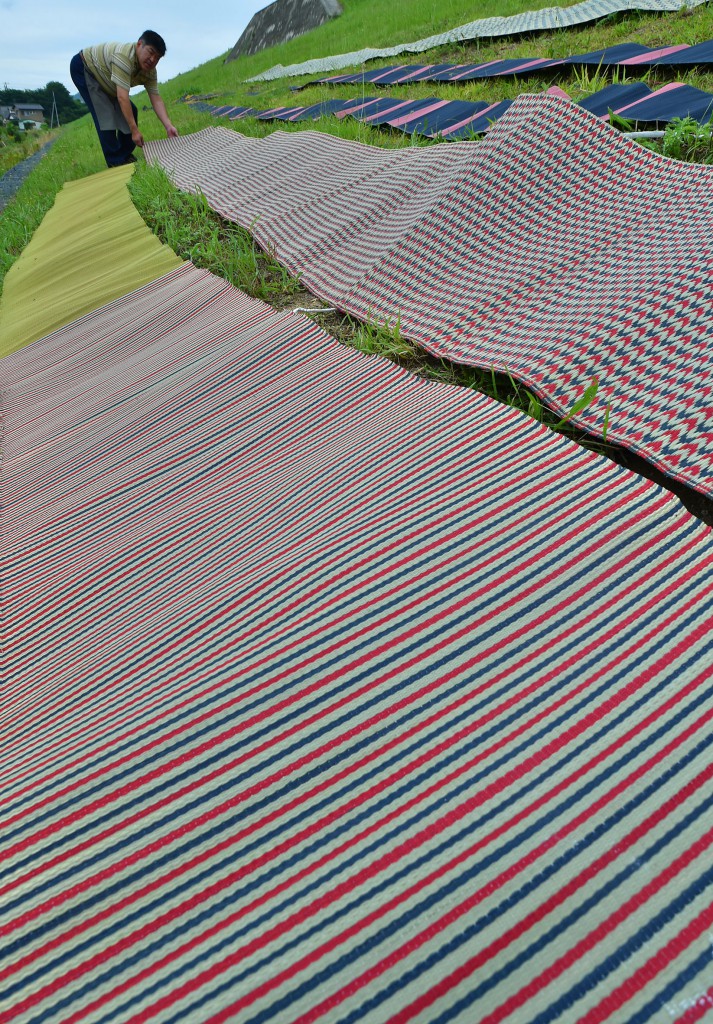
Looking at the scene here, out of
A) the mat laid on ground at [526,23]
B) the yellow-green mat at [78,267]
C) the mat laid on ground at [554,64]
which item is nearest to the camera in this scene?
the yellow-green mat at [78,267]

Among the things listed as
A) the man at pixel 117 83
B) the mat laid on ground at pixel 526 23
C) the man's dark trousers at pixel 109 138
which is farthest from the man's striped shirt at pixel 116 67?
the mat laid on ground at pixel 526 23

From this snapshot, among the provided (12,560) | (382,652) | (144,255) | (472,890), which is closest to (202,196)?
(144,255)

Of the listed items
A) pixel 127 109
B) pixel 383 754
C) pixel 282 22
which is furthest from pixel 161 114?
pixel 282 22

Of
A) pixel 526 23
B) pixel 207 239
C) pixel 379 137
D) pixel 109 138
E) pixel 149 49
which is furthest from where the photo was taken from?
pixel 109 138

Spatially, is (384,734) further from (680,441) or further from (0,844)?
(680,441)

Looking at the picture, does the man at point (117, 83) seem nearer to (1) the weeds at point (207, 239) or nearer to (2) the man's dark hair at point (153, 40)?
(2) the man's dark hair at point (153, 40)

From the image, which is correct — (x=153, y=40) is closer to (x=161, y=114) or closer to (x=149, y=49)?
(x=149, y=49)

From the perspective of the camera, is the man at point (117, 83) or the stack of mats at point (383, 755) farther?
the man at point (117, 83)
